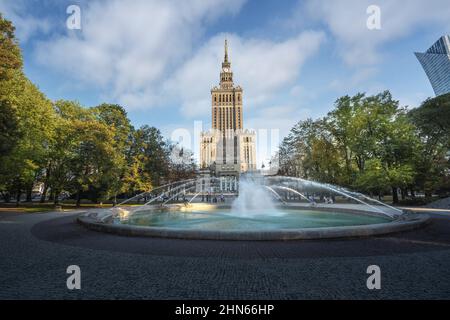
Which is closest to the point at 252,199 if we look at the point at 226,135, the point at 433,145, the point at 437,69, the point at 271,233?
the point at 271,233

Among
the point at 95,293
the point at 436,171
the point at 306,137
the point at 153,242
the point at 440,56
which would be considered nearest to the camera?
the point at 95,293

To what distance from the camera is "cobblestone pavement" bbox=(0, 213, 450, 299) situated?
5.35 meters

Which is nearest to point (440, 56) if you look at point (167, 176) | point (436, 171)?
point (436, 171)

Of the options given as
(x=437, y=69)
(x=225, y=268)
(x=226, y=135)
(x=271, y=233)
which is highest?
(x=437, y=69)

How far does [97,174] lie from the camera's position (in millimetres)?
32375

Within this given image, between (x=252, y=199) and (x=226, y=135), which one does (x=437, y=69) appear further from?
(x=226, y=135)

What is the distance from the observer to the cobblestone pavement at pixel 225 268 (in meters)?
5.35

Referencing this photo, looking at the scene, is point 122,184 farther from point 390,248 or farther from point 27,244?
point 390,248

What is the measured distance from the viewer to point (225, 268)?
693 centimetres
